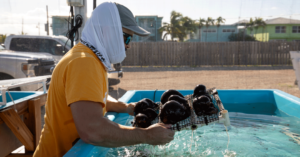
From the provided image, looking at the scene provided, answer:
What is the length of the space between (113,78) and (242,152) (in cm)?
605

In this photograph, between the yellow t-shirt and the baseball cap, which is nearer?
the yellow t-shirt

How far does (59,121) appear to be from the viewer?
1.65 meters

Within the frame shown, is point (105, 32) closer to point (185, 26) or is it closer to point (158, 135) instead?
point (158, 135)

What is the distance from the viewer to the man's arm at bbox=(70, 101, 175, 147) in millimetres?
1409

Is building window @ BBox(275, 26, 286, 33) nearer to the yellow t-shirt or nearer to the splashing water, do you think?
the splashing water

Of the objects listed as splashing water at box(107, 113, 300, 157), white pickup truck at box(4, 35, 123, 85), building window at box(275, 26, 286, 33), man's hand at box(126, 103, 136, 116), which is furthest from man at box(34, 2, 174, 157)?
building window at box(275, 26, 286, 33)

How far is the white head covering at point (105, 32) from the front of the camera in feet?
5.40

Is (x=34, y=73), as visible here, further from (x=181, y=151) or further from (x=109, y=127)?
(x=109, y=127)

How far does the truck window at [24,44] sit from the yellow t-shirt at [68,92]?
610 centimetres

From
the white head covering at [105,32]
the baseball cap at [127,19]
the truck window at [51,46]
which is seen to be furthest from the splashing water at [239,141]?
the truck window at [51,46]

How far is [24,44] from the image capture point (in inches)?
288

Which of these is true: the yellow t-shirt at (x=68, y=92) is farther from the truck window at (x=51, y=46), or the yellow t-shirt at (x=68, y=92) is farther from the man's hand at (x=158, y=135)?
the truck window at (x=51, y=46)

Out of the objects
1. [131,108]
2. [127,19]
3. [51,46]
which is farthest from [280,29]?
[127,19]

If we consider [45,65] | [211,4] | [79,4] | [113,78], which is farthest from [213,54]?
[79,4]
